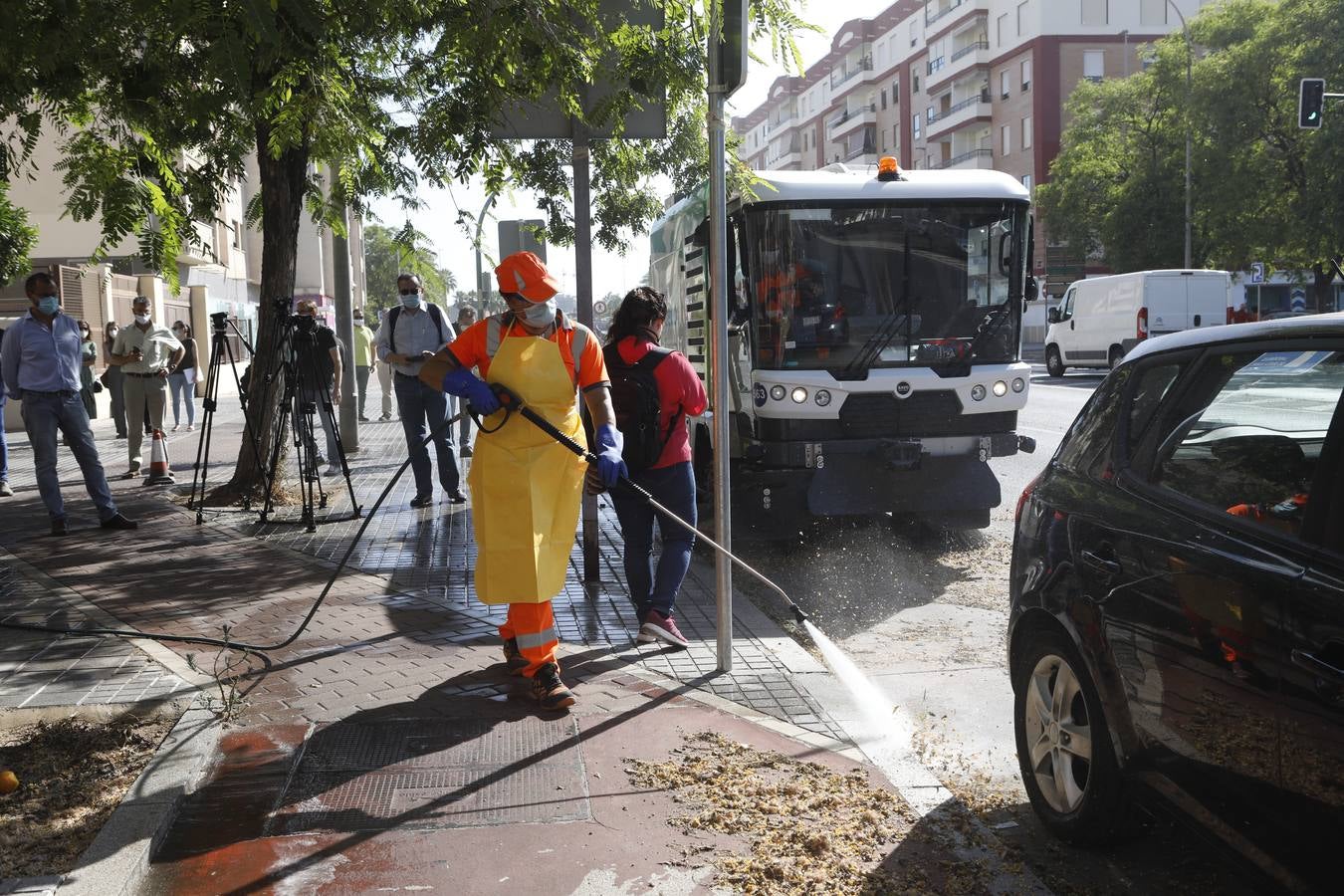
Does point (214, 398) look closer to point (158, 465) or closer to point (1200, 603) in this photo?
point (158, 465)

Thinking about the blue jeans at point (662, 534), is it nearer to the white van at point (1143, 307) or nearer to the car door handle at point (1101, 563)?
the car door handle at point (1101, 563)

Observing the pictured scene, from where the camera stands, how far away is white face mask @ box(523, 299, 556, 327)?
5.24 m

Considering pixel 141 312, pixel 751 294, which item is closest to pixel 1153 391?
pixel 751 294

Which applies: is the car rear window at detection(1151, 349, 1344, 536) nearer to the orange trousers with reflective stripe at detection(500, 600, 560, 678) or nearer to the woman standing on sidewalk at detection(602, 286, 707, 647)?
the orange trousers with reflective stripe at detection(500, 600, 560, 678)

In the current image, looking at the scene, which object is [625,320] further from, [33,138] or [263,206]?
→ [263,206]

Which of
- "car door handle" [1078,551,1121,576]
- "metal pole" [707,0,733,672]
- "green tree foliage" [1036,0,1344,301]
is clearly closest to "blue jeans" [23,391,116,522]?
"metal pole" [707,0,733,672]

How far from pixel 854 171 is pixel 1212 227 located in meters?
35.1

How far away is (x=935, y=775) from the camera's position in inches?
177

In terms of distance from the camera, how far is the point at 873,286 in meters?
9.19

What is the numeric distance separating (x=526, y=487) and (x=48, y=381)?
615 cm

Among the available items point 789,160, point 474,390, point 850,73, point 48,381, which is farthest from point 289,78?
point 789,160

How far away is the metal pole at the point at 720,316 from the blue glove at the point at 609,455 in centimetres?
44

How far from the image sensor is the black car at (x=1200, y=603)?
280 cm

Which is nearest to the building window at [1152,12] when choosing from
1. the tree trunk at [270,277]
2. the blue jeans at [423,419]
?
the tree trunk at [270,277]
